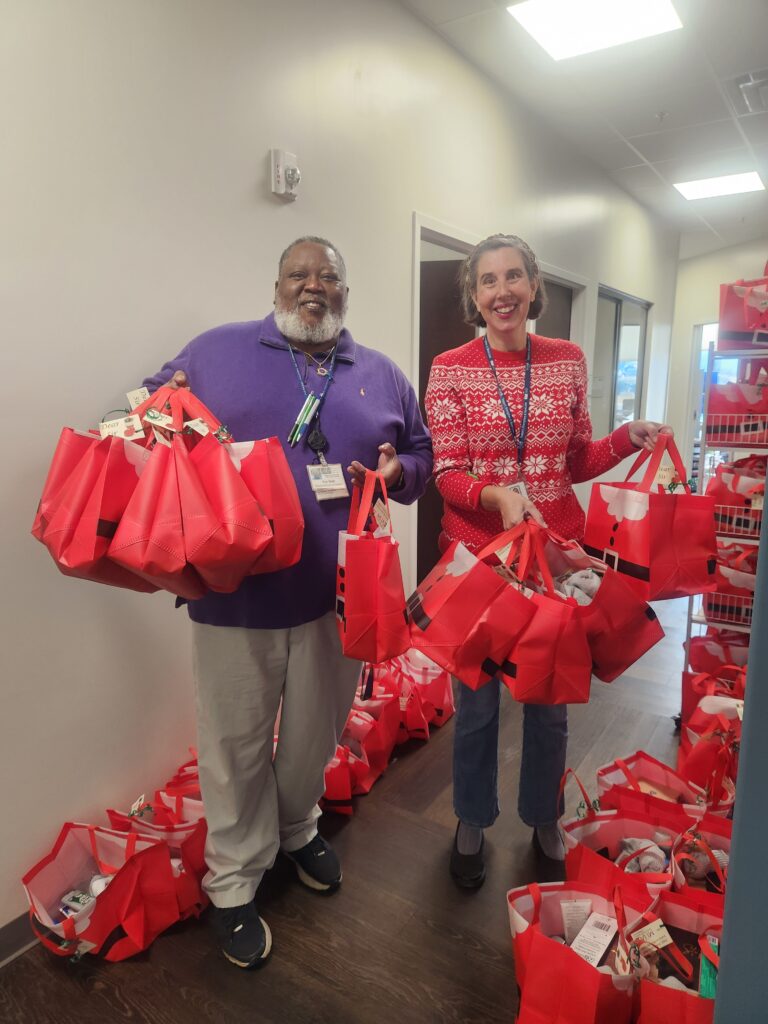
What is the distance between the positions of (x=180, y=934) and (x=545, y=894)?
89 centimetres

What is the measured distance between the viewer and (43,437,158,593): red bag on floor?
1104 millimetres

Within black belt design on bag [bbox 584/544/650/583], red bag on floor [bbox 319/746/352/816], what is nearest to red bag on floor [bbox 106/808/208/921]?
red bag on floor [bbox 319/746/352/816]

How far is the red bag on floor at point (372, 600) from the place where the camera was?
4.18ft

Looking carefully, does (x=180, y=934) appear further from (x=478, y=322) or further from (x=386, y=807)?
(x=478, y=322)

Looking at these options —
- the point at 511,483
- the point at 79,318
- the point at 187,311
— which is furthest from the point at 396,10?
the point at 511,483

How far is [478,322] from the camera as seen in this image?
1706 millimetres

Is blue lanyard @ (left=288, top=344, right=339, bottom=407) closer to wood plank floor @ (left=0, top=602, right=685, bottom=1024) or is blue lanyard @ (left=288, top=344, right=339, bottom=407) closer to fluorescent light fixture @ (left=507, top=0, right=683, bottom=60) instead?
wood plank floor @ (left=0, top=602, right=685, bottom=1024)

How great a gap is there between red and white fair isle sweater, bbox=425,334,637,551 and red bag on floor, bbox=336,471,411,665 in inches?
12.9

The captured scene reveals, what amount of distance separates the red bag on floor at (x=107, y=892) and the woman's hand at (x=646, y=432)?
1504mm

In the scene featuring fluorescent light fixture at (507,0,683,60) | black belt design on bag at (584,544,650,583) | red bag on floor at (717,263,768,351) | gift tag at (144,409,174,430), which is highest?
fluorescent light fixture at (507,0,683,60)

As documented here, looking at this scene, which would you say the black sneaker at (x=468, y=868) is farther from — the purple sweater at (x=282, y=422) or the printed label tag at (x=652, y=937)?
the purple sweater at (x=282, y=422)

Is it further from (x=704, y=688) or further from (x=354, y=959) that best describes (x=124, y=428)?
(x=704, y=688)

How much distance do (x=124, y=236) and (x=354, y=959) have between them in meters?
1.88

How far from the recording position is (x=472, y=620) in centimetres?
122
